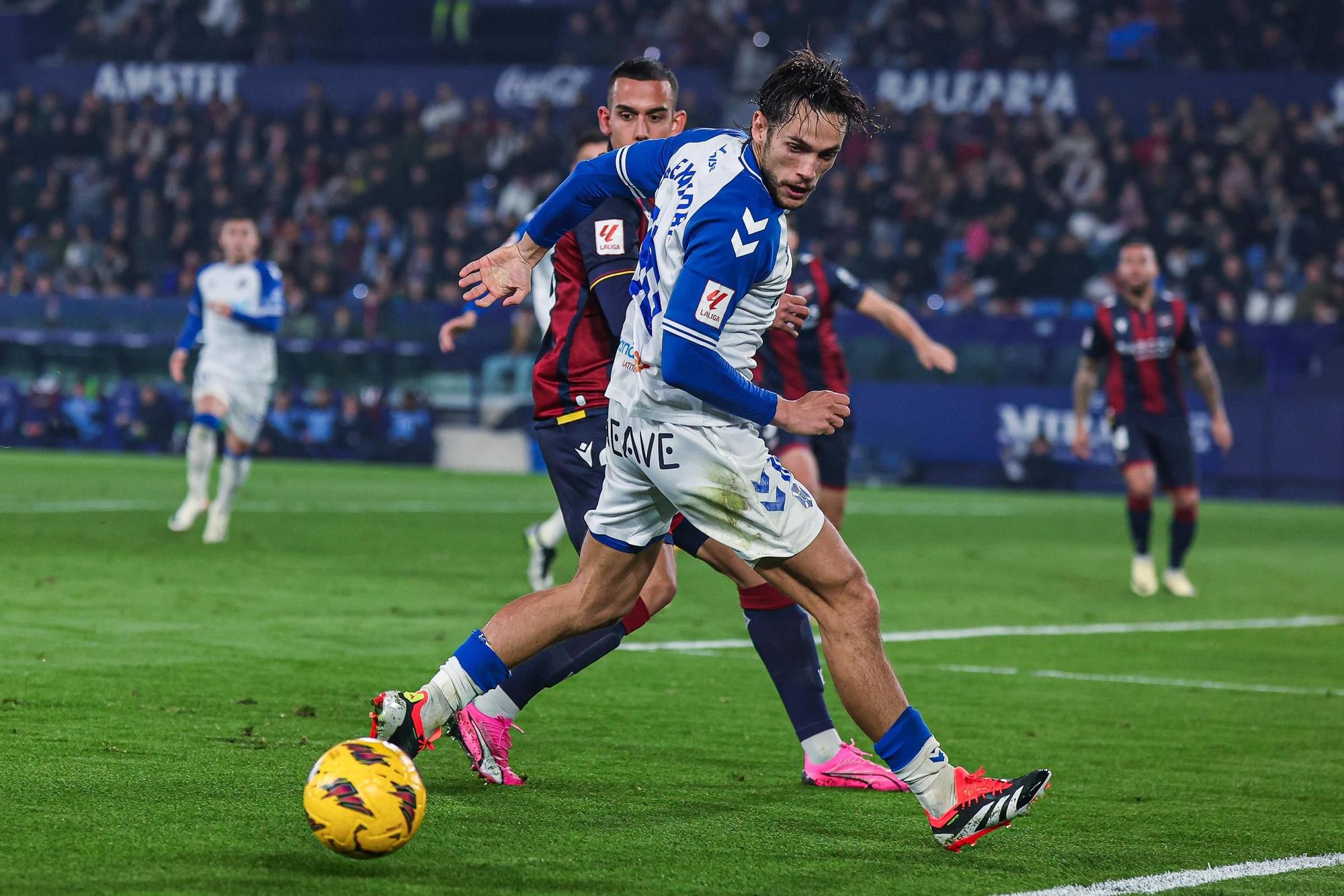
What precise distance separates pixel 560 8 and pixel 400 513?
18.5m

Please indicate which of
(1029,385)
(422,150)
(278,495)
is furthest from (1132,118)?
(278,495)

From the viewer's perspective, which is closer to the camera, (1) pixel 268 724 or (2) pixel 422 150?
(1) pixel 268 724

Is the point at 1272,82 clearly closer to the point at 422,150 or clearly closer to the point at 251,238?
the point at 422,150

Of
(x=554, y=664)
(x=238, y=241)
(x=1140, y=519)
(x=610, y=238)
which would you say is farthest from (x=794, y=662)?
(x=238, y=241)

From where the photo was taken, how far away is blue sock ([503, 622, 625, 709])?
560 cm

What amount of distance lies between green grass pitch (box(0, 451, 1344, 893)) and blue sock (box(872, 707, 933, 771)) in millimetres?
242

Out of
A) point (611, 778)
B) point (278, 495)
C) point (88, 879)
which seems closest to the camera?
point (88, 879)

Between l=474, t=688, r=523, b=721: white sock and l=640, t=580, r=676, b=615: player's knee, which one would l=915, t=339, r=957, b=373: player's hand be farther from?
l=474, t=688, r=523, b=721: white sock

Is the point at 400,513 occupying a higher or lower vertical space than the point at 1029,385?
lower

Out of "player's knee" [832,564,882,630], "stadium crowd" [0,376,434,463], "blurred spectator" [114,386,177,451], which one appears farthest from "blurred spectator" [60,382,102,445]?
"player's knee" [832,564,882,630]

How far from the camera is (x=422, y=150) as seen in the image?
28.9 meters

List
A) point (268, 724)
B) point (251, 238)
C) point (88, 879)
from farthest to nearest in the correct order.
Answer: point (251, 238)
point (268, 724)
point (88, 879)

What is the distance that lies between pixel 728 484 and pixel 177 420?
2114 centimetres

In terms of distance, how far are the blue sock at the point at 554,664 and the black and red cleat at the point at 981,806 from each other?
4.56ft
